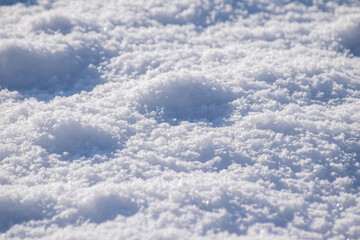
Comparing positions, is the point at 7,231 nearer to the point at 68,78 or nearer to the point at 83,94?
the point at 83,94

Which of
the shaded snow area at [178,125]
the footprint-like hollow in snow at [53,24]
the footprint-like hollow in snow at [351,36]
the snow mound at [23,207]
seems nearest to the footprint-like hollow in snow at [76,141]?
the shaded snow area at [178,125]

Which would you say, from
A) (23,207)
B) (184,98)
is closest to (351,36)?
(184,98)

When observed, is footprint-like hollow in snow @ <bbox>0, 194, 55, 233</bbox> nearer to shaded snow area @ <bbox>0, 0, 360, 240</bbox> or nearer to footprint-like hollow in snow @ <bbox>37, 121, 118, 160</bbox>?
shaded snow area @ <bbox>0, 0, 360, 240</bbox>

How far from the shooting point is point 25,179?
4.98 ft

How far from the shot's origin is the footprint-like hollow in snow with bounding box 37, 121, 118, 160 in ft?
5.49

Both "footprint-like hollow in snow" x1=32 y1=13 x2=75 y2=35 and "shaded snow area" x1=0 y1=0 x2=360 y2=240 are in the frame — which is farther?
"footprint-like hollow in snow" x1=32 y1=13 x2=75 y2=35

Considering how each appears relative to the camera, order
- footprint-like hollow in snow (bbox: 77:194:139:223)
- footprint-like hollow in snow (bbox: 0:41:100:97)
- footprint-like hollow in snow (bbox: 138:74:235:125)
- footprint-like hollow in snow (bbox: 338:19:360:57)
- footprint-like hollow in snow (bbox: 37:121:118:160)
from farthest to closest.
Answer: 1. footprint-like hollow in snow (bbox: 338:19:360:57)
2. footprint-like hollow in snow (bbox: 0:41:100:97)
3. footprint-like hollow in snow (bbox: 138:74:235:125)
4. footprint-like hollow in snow (bbox: 37:121:118:160)
5. footprint-like hollow in snow (bbox: 77:194:139:223)

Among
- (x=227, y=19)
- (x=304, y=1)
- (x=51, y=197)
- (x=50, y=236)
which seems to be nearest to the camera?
(x=50, y=236)

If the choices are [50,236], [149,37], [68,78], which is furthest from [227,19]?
[50,236]

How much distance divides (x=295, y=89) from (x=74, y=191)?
142 centimetres

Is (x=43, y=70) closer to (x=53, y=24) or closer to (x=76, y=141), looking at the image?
(x=53, y=24)

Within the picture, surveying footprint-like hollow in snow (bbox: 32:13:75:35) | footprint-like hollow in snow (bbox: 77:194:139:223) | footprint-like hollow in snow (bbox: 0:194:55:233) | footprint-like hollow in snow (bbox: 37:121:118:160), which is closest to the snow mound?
footprint-like hollow in snow (bbox: 0:194:55:233)

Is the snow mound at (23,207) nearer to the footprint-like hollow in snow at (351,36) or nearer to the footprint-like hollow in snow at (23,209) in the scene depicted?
the footprint-like hollow in snow at (23,209)

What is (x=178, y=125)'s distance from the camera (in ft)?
5.97
